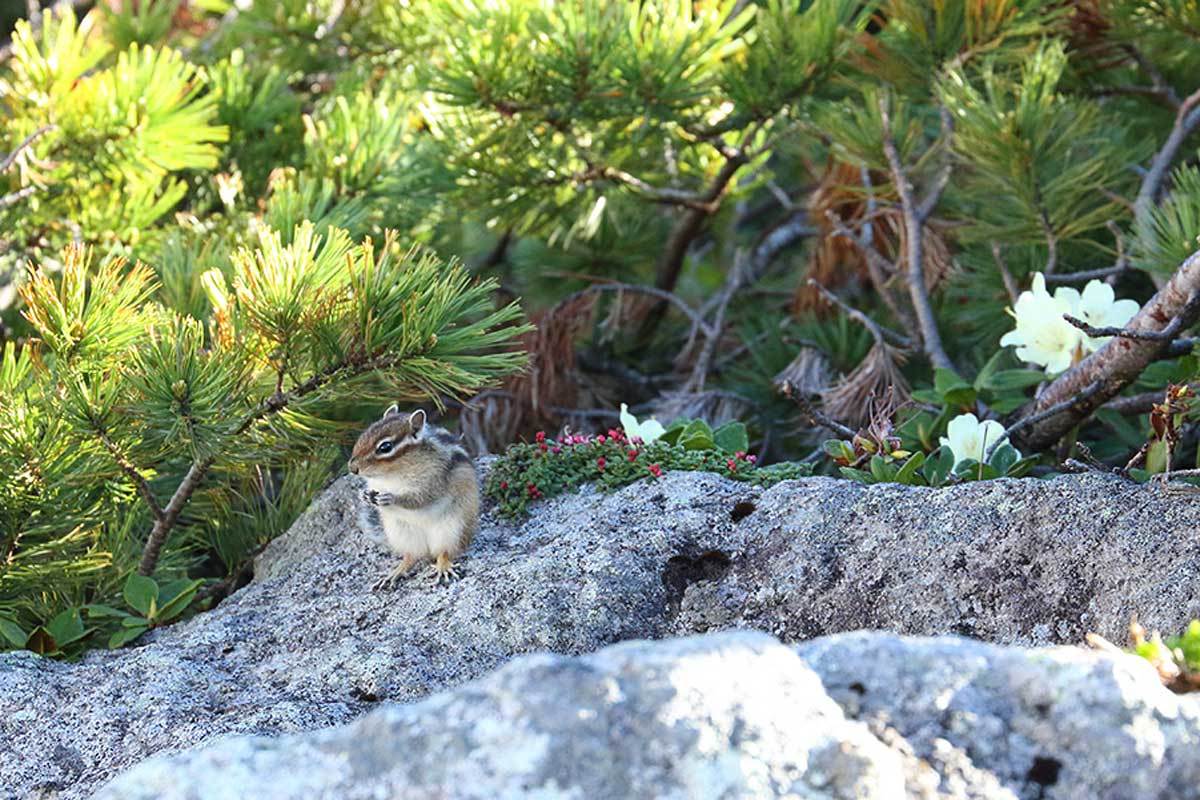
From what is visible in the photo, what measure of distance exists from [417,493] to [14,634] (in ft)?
2.81

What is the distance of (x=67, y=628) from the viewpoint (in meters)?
3.03

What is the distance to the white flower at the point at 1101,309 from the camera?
139 inches

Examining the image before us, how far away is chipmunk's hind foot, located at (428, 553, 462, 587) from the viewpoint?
2.91 metres

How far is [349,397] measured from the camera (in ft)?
9.53

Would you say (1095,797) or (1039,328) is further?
(1039,328)

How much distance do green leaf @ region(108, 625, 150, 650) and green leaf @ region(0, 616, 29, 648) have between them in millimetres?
167

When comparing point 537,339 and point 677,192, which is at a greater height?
point 677,192

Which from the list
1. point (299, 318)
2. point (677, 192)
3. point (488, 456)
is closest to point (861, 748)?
point (299, 318)

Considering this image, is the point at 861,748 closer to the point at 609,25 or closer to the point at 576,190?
the point at 609,25

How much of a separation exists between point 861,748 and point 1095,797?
0.25 m

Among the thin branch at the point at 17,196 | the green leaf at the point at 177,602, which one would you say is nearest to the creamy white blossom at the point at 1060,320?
the green leaf at the point at 177,602

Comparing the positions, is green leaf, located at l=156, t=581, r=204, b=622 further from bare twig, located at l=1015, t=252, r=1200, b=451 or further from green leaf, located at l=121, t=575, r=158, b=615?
bare twig, located at l=1015, t=252, r=1200, b=451

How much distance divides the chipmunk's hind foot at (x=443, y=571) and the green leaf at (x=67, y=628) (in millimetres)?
752

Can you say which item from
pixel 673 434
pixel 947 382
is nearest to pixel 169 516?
pixel 673 434
